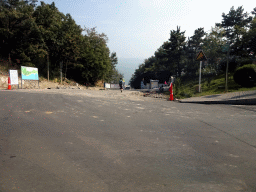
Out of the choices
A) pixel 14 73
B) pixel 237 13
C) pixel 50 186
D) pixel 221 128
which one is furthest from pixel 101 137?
pixel 237 13

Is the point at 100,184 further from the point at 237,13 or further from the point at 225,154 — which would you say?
the point at 237,13

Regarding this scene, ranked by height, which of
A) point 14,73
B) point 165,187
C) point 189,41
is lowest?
point 165,187

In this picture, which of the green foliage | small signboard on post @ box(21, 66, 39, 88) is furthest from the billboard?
the green foliage

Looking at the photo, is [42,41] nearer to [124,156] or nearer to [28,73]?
[28,73]

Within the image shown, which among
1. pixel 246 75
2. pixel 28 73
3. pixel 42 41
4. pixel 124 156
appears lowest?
pixel 124 156

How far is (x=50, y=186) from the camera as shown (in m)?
2.49

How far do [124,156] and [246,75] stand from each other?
14664 mm

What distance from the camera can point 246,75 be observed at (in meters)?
15.0

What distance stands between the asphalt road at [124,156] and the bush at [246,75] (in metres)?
10.7

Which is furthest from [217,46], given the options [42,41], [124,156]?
[124,156]

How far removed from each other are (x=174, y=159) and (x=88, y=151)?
1465 mm

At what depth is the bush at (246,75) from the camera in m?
14.8

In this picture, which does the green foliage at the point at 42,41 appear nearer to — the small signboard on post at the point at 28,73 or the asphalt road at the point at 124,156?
the small signboard on post at the point at 28,73

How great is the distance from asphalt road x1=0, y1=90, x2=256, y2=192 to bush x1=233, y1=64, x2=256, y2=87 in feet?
35.2
